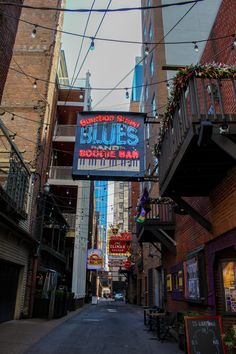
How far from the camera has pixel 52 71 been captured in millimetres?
20812

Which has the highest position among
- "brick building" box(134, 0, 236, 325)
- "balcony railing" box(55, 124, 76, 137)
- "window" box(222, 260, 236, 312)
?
"balcony railing" box(55, 124, 76, 137)

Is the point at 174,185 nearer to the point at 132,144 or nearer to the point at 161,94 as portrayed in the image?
the point at 132,144

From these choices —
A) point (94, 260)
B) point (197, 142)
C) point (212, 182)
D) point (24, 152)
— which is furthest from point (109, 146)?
point (94, 260)

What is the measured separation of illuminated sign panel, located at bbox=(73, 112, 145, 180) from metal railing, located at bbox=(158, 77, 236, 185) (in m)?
1.53

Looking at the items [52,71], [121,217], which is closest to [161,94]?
[52,71]

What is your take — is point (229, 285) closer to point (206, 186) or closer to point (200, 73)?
point (206, 186)

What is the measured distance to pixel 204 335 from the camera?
6.61 m

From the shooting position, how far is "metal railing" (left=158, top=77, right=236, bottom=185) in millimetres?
6066

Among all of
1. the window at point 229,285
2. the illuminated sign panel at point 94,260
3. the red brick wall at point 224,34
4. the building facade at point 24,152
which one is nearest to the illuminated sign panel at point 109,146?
the building facade at point 24,152

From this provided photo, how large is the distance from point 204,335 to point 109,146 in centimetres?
634

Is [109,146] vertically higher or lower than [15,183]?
higher

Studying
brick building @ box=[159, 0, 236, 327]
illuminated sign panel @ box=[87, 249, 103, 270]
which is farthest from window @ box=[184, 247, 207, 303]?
illuminated sign panel @ box=[87, 249, 103, 270]

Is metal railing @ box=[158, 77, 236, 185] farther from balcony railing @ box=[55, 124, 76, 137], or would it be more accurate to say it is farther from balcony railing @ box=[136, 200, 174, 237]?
balcony railing @ box=[55, 124, 76, 137]

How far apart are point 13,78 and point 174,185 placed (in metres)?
15.6
